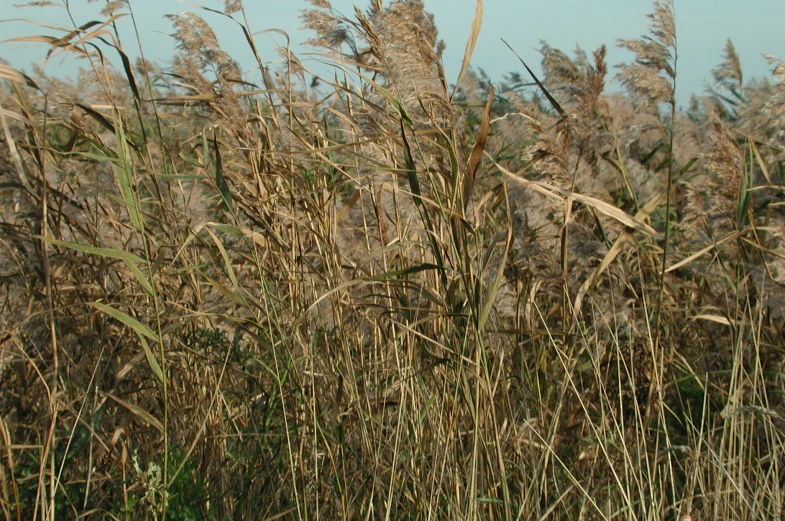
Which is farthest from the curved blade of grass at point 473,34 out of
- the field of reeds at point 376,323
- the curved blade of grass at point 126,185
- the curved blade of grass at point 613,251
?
the curved blade of grass at point 126,185

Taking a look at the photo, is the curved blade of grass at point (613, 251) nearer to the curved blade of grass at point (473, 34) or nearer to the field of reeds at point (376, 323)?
the field of reeds at point (376, 323)

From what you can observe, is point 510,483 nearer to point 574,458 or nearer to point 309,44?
point 574,458

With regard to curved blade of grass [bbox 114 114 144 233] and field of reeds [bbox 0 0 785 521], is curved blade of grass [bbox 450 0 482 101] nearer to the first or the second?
field of reeds [bbox 0 0 785 521]

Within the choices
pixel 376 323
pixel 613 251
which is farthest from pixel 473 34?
pixel 376 323

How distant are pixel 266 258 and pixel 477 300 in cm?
94

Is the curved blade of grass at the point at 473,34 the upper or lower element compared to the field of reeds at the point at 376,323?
upper

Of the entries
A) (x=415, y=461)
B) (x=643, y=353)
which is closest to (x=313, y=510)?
(x=415, y=461)

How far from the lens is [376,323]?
2.36 metres

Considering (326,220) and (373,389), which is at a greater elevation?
(326,220)

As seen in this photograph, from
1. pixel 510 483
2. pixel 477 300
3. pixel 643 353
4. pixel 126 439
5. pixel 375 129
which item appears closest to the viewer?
pixel 477 300

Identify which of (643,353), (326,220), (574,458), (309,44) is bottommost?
(574,458)

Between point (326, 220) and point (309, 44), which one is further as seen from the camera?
point (309, 44)

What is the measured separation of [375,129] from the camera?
80.2 inches

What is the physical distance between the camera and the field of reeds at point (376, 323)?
1.95 m
